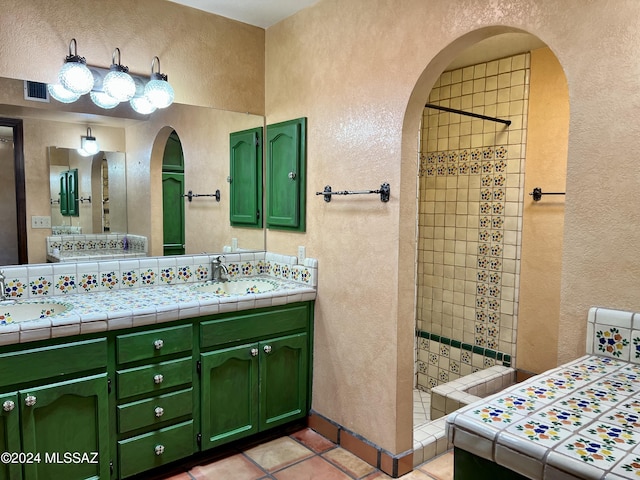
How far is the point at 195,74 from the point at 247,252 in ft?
3.82

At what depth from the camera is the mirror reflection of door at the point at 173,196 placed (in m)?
2.80

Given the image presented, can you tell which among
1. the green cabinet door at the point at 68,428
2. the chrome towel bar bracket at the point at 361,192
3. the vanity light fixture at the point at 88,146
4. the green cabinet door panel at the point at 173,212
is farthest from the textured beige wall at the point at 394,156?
the green cabinet door at the point at 68,428

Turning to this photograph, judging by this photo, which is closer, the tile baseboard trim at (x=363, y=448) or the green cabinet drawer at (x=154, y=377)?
the green cabinet drawer at (x=154, y=377)

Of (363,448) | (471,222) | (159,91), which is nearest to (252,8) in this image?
(159,91)

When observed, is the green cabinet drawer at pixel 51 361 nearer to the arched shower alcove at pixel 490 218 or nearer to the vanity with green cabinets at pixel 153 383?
the vanity with green cabinets at pixel 153 383

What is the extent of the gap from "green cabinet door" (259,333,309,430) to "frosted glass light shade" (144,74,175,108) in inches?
56.6

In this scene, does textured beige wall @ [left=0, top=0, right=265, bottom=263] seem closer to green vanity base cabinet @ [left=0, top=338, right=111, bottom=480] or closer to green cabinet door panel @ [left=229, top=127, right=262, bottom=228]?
green cabinet door panel @ [left=229, top=127, right=262, bottom=228]

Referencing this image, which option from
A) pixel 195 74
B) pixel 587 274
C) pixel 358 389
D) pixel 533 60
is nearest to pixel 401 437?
pixel 358 389

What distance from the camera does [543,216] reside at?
123 inches

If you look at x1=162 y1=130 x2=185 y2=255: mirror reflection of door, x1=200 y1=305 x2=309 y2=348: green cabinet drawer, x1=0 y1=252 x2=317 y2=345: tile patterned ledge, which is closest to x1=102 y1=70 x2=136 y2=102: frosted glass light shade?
x1=162 y1=130 x2=185 y2=255: mirror reflection of door

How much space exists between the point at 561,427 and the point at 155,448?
1853 millimetres

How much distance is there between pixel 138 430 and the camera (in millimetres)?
2148

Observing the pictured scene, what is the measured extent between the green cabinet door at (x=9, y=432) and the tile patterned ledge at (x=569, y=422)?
5.50ft

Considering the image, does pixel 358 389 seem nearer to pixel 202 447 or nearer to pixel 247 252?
pixel 202 447
